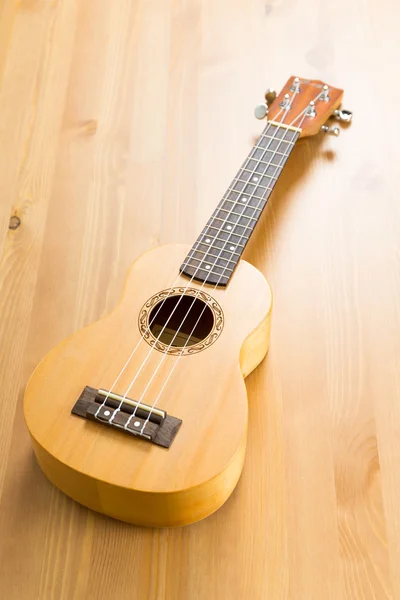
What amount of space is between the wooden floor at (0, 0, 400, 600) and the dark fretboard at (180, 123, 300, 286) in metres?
0.15

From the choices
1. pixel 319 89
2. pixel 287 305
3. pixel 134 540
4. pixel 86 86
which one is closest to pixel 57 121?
pixel 86 86

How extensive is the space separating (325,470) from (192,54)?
1.32 meters

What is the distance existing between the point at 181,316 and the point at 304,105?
2.29 ft

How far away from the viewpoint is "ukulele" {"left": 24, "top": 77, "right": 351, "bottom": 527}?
4.17ft

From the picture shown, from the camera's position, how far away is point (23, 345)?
1630 millimetres

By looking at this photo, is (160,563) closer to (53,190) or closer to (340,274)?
(340,274)

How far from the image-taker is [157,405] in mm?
1340

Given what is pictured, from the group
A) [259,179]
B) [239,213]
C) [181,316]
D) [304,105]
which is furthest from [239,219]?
[304,105]

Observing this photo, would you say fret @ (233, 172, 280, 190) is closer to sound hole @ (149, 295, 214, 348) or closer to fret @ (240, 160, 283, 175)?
fret @ (240, 160, 283, 175)

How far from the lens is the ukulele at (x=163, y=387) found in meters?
1.27

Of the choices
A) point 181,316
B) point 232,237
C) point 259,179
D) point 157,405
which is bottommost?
point 157,405

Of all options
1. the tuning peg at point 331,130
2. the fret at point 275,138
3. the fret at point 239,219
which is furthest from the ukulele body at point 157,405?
the tuning peg at point 331,130

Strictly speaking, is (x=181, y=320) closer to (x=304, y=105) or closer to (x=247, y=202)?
(x=247, y=202)

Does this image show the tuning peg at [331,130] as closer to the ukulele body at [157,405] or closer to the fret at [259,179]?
the fret at [259,179]
